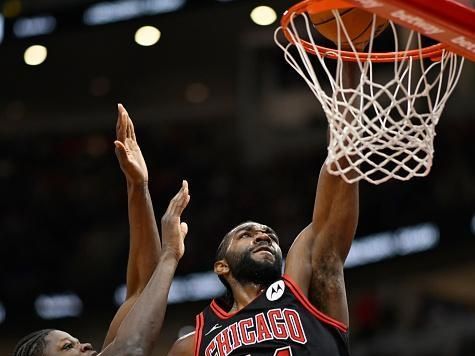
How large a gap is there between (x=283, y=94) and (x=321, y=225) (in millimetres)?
10278

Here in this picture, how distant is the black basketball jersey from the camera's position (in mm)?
4145

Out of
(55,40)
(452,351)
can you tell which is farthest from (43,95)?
(452,351)

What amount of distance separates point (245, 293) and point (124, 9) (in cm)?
764

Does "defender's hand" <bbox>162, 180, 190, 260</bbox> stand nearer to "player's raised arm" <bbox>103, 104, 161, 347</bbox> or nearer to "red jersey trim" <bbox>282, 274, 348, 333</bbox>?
"player's raised arm" <bbox>103, 104, 161, 347</bbox>

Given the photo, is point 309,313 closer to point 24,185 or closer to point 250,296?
point 250,296

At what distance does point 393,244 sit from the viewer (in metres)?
11.4

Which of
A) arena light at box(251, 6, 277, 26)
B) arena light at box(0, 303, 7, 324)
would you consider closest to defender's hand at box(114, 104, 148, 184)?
arena light at box(251, 6, 277, 26)

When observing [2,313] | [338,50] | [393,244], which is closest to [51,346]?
[338,50]

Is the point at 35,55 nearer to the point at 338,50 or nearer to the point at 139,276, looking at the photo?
the point at 139,276

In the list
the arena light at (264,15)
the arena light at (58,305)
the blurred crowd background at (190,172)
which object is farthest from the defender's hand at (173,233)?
the arena light at (58,305)

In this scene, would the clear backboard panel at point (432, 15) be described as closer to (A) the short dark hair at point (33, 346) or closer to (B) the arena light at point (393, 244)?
(A) the short dark hair at point (33, 346)

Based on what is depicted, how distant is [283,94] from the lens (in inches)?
573

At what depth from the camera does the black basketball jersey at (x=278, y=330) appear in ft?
13.6

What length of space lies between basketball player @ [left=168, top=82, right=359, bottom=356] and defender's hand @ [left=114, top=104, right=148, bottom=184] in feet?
1.69
